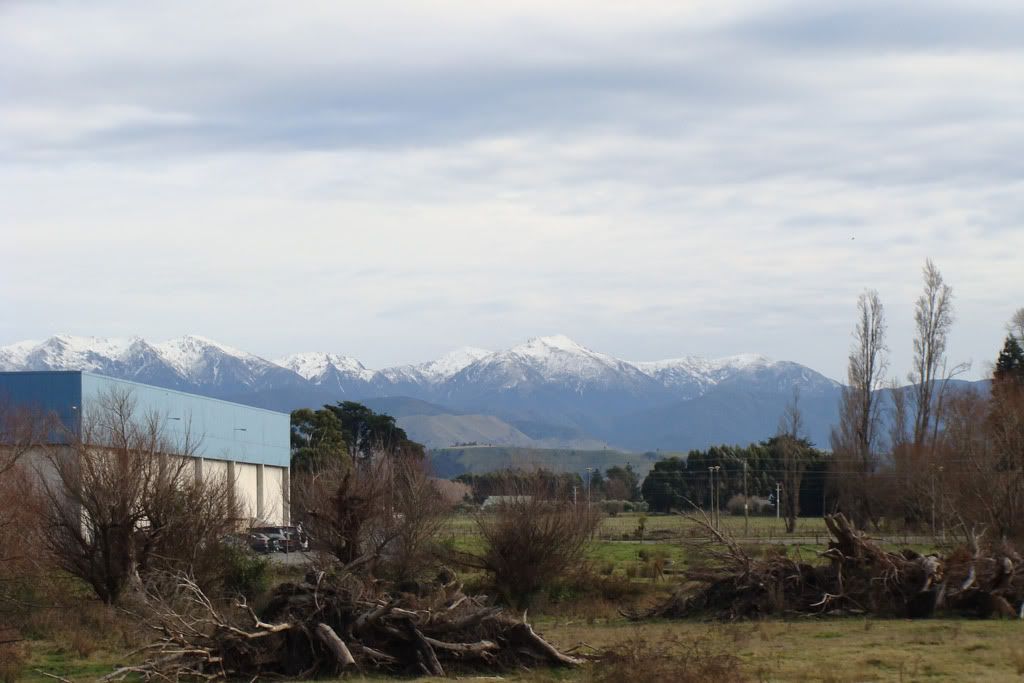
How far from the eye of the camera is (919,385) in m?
78.2

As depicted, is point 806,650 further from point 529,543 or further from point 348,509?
point 348,509

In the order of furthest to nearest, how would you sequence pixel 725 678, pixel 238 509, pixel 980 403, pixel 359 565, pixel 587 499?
pixel 980 403, pixel 587 499, pixel 238 509, pixel 359 565, pixel 725 678

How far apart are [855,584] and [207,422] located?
39.3m

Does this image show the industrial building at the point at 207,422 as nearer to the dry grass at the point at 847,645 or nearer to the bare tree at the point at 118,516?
the bare tree at the point at 118,516

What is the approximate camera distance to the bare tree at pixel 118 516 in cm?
2705

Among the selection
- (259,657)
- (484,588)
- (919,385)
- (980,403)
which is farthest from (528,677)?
(919,385)

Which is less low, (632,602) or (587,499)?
(587,499)

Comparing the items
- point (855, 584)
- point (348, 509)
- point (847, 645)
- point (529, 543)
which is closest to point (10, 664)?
point (348, 509)

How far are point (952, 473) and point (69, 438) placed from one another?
31.8 m

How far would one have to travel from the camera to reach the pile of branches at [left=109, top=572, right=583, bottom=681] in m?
18.2

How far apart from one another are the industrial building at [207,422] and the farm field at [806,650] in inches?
428

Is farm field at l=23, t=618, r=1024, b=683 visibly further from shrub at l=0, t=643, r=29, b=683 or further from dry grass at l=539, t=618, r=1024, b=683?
shrub at l=0, t=643, r=29, b=683

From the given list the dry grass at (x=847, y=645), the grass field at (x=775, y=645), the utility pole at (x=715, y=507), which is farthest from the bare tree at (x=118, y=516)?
the utility pole at (x=715, y=507)

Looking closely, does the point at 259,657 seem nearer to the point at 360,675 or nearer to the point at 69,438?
the point at 360,675
